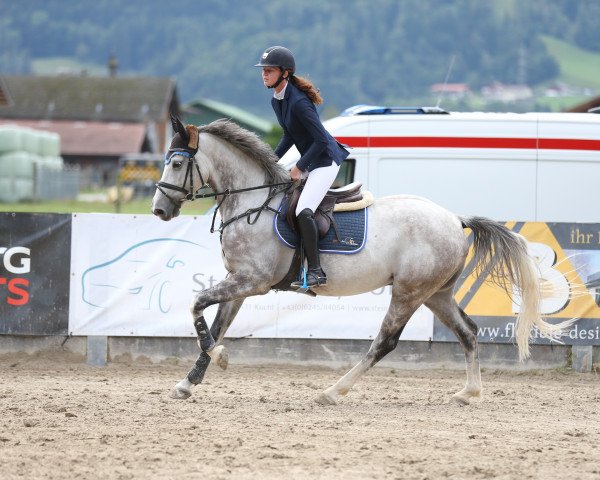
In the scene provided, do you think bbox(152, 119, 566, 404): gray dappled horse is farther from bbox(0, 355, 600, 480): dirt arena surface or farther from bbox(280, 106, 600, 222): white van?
bbox(280, 106, 600, 222): white van

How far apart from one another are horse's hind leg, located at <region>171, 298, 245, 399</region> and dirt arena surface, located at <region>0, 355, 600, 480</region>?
11 centimetres

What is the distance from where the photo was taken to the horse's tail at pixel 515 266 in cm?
920

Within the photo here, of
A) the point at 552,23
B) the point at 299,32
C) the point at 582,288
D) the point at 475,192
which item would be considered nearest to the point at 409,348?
the point at 582,288

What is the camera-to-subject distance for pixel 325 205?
877 cm

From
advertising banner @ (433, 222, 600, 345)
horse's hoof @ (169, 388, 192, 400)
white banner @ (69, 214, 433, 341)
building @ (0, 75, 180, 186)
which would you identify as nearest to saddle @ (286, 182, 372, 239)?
horse's hoof @ (169, 388, 192, 400)

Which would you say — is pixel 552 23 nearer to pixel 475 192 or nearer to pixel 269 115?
pixel 269 115

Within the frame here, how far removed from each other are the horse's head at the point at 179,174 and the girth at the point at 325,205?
79 cm

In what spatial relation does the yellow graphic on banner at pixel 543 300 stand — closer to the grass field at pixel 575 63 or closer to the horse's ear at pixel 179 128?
the horse's ear at pixel 179 128

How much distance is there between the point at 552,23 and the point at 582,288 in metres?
167

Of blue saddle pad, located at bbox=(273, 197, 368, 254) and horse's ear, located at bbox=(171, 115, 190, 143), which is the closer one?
horse's ear, located at bbox=(171, 115, 190, 143)

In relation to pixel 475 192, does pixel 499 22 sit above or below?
above

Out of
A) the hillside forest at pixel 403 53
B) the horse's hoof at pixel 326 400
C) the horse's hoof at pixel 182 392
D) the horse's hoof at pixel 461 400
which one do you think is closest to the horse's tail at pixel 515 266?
the horse's hoof at pixel 461 400

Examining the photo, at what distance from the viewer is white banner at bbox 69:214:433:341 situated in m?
11.2

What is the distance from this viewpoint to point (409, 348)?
1131cm
